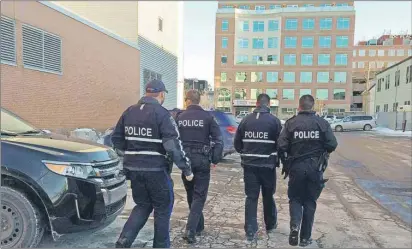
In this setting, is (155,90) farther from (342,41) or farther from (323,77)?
(342,41)

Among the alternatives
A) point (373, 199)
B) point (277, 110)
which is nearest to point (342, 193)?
point (373, 199)

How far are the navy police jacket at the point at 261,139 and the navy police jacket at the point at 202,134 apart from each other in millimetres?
404

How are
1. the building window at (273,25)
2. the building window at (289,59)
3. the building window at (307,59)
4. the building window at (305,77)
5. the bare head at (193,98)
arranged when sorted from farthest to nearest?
the building window at (273,25), the building window at (289,59), the building window at (305,77), the building window at (307,59), the bare head at (193,98)

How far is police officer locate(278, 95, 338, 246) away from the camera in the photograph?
13.1 ft

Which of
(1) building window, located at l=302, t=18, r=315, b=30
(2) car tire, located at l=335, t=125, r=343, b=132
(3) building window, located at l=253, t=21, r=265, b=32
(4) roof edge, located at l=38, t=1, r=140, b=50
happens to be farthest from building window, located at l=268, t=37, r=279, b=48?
(4) roof edge, located at l=38, t=1, r=140, b=50

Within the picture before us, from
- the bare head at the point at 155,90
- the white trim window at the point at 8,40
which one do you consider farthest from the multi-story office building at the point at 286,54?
the bare head at the point at 155,90

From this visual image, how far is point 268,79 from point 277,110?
611 cm

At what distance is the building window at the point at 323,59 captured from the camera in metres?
59.6

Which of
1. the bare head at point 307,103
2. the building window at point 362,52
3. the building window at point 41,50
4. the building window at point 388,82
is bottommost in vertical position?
the bare head at point 307,103

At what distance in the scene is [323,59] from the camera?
5969 centimetres

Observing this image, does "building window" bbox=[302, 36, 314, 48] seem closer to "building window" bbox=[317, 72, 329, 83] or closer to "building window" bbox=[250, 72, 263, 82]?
"building window" bbox=[317, 72, 329, 83]

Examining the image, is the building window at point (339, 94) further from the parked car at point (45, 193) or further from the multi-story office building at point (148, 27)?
the parked car at point (45, 193)

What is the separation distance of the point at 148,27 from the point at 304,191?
775 inches

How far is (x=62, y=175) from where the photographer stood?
10.9ft
